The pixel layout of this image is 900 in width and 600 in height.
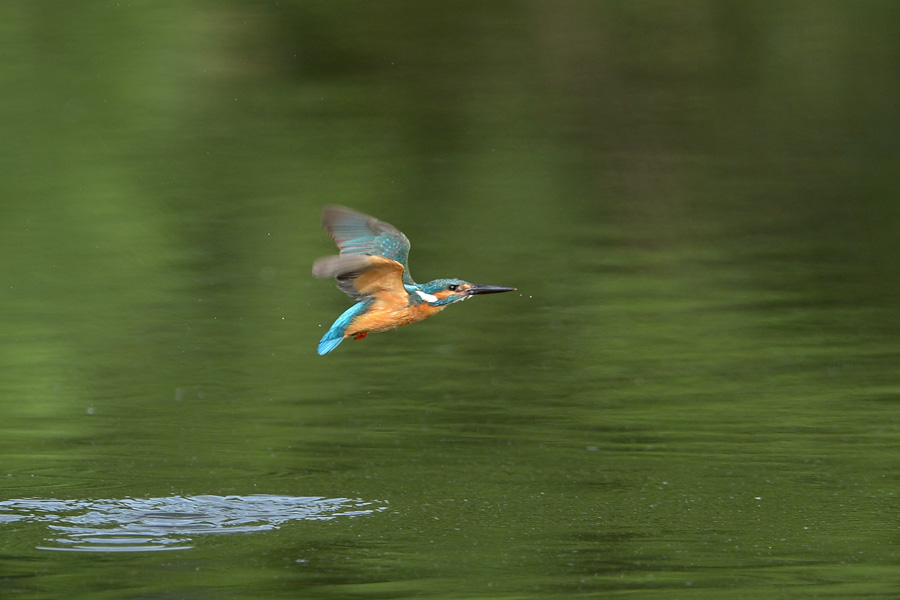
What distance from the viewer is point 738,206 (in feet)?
38.9

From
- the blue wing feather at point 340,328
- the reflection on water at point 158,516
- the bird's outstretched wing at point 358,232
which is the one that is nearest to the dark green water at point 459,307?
the reflection on water at point 158,516

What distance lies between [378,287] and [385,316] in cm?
10

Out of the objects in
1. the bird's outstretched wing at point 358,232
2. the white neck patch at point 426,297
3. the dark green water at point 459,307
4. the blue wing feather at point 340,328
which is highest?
the bird's outstretched wing at point 358,232

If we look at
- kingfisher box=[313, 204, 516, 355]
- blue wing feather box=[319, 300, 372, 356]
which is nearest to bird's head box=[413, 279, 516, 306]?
kingfisher box=[313, 204, 516, 355]

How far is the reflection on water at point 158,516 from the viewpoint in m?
5.00

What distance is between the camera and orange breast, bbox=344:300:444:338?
5.02 m

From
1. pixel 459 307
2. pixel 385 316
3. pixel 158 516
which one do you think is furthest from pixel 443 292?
pixel 459 307

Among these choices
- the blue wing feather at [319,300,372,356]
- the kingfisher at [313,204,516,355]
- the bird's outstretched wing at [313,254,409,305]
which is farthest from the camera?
the blue wing feather at [319,300,372,356]

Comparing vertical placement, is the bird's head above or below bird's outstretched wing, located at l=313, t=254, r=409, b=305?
below

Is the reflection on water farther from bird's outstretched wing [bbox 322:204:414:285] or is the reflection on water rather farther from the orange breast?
bird's outstretched wing [bbox 322:204:414:285]

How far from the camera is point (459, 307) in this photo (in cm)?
915

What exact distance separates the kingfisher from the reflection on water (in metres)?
0.64

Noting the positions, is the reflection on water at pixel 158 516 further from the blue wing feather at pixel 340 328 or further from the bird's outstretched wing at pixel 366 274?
the bird's outstretched wing at pixel 366 274

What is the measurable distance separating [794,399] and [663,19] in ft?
34.4
